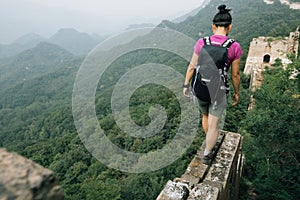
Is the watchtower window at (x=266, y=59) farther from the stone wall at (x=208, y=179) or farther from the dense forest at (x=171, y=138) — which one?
the stone wall at (x=208, y=179)

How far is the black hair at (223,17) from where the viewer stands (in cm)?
275

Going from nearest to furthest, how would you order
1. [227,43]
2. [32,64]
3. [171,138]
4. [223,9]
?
[227,43] < [223,9] < [171,138] < [32,64]

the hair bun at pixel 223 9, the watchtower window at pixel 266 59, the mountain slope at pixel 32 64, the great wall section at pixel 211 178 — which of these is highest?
the hair bun at pixel 223 9

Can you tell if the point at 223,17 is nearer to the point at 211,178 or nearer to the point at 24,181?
the point at 211,178

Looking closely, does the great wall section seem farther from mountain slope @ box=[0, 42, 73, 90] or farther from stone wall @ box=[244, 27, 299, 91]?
mountain slope @ box=[0, 42, 73, 90]

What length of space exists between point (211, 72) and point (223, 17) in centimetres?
71

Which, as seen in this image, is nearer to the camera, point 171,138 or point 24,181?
point 24,181

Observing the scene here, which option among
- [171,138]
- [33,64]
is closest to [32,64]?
[33,64]

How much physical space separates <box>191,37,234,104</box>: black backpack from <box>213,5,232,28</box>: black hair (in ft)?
0.80

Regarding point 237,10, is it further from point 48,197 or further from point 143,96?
point 48,197

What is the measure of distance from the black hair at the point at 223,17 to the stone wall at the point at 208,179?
196 centimetres

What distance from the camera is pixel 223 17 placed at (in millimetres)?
2773

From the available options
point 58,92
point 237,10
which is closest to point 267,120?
point 237,10

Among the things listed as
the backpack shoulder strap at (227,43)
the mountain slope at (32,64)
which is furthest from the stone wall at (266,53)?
the mountain slope at (32,64)
